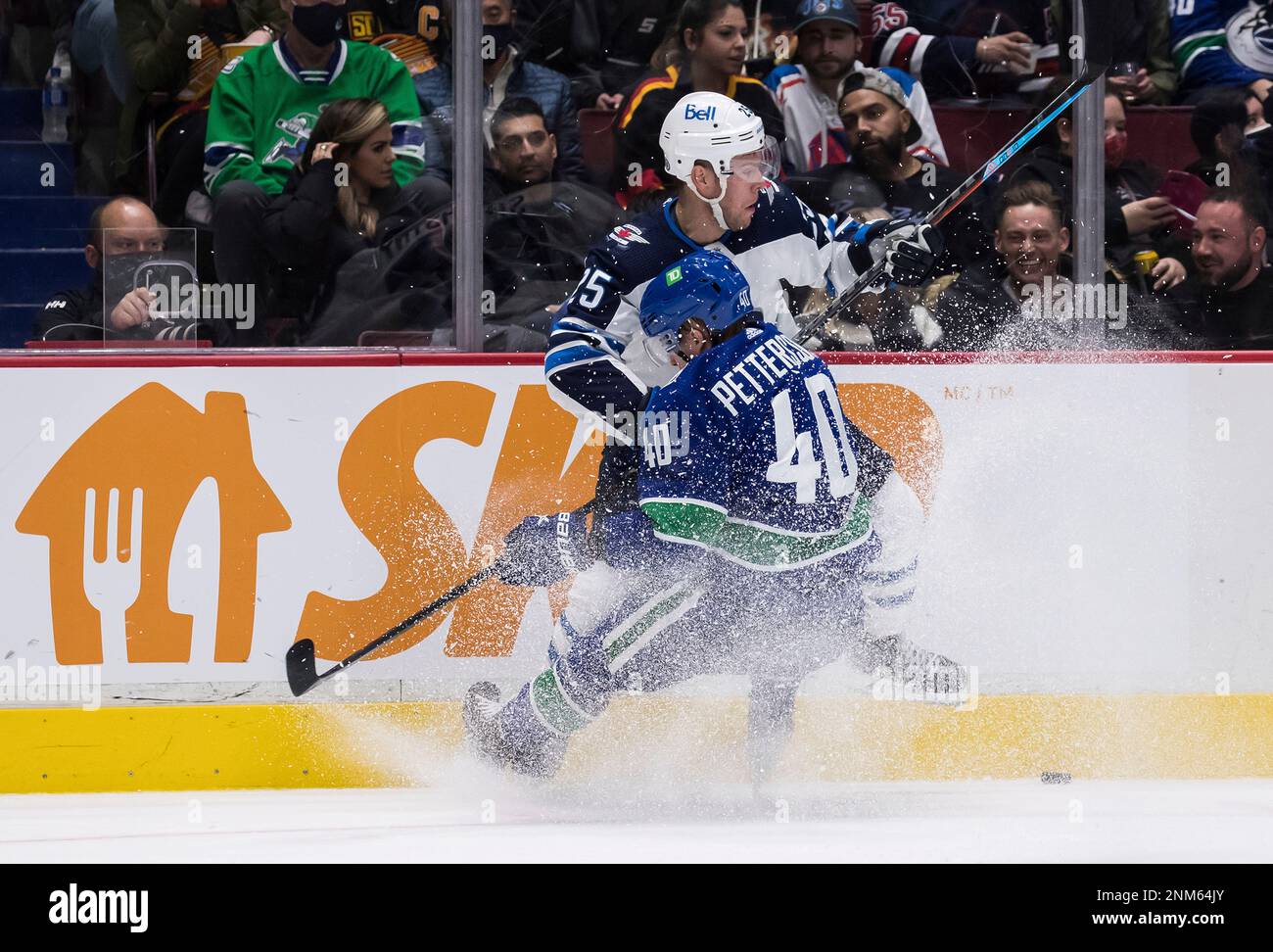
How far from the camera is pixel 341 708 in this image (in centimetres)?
468

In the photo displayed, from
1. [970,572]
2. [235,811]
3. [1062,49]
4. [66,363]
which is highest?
[1062,49]

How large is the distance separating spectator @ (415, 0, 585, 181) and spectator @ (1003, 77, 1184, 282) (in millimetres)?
1284

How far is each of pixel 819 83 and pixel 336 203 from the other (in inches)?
52.8

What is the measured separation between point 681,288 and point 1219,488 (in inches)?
67.1

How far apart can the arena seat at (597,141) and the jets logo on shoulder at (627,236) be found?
590 millimetres

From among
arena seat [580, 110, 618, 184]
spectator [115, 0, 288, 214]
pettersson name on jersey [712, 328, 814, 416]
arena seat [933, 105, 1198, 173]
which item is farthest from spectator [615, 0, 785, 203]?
pettersson name on jersey [712, 328, 814, 416]

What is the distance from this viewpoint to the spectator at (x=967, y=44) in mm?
4941

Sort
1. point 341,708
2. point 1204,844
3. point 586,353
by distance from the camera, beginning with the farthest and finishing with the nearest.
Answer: point 341,708 < point 586,353 < point 1204,844

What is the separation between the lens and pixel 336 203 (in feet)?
15.9

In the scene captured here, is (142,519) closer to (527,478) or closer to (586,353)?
(527,478)

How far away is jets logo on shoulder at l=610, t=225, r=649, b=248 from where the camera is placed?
14.1 ft

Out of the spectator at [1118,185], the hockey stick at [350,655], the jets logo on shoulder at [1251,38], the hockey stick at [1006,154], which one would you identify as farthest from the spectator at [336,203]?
the jets logo on shoulder at [1251,38]

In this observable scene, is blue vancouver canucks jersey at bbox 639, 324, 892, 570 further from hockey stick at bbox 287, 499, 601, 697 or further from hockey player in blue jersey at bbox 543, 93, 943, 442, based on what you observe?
hockey stick at bbox 287, 499, 601, 697

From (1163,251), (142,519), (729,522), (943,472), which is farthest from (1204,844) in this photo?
(142,519)
